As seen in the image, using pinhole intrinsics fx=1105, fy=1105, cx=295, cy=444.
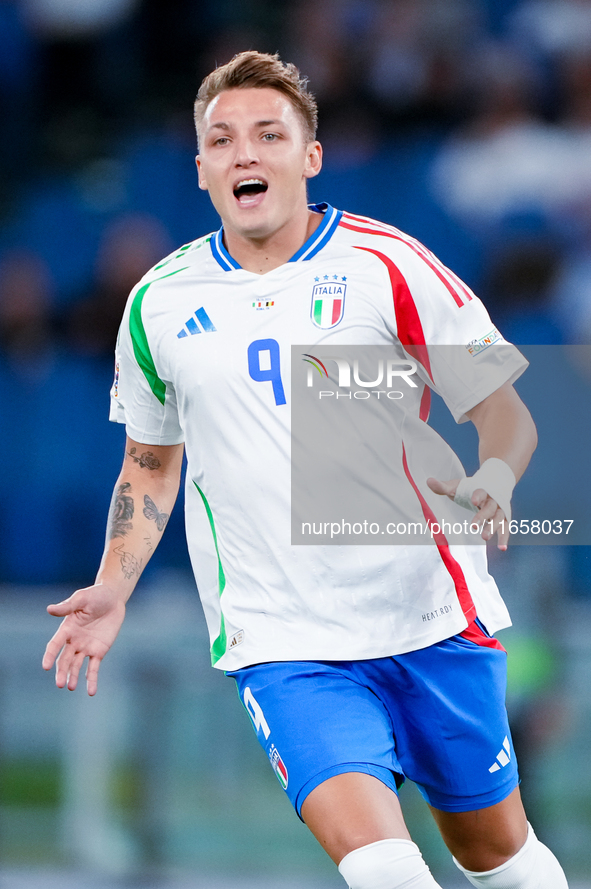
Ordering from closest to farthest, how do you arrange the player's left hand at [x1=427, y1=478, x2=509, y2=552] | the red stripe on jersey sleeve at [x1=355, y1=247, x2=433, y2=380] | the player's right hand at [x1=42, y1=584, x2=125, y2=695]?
the player's left hand at [x1=427, y1=478, x2=509, y2=552] < the player's right hand at [x1=42, y1=584, x2=125, y2=695] < the red stripe on jersey sleeve at [x1=355, y1=247, x2=433, y2=380]

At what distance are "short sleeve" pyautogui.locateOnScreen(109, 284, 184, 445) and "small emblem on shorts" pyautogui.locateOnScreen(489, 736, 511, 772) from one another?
1.20m

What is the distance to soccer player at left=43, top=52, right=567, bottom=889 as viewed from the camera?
2660 mm

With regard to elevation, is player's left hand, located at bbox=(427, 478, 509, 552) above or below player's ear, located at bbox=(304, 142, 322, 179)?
below

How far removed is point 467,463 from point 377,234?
2572mm

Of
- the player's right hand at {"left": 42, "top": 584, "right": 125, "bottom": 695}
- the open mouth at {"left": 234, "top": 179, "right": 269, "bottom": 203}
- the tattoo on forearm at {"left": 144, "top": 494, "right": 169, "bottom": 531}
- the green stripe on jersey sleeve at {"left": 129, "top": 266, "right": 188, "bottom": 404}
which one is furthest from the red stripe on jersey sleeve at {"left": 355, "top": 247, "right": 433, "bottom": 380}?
the player's right hand at {"left": 42, "top": 584, "right": 125, "bottom": 695}

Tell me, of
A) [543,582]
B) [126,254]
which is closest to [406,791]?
[543,582]

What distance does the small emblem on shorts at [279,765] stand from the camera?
8.26 ft

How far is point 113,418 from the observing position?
3.15m

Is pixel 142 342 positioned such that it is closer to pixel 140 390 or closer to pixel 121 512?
pixel 140 390

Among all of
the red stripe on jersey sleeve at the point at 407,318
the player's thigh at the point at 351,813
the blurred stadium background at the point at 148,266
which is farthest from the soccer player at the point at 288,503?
the blurred stadium background at the point at 148,266

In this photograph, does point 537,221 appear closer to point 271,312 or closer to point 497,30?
point 497,30

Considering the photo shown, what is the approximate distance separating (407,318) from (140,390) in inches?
30.9

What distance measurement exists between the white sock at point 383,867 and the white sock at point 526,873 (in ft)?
2.18

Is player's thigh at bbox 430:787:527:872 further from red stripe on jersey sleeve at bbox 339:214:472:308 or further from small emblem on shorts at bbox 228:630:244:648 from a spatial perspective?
red stripe on jersey sleeve at bbox 339:214:472:308
